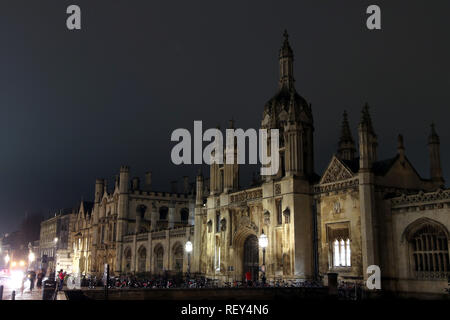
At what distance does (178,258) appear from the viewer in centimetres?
5616

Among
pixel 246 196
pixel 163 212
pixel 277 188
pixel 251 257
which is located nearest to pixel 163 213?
pixel 163 212

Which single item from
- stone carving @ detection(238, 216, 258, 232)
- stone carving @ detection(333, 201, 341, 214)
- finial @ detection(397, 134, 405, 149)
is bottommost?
stone carving @ detection(238, 216, 258, 232)

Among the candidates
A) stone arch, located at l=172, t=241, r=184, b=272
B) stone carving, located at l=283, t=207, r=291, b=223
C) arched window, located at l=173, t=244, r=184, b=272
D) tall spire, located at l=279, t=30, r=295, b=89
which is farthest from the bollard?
arched window, located at l=173, t=244, r=184, b=272

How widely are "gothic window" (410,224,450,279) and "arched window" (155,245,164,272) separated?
117ft

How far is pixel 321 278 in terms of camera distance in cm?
3450

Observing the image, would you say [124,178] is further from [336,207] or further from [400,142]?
[400,142]

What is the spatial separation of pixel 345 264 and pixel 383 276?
2970 millimetres

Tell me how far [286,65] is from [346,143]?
350 inches

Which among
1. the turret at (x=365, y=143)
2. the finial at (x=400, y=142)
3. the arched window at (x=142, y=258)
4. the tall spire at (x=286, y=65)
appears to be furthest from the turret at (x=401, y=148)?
the arched window at (x=142, y=258)

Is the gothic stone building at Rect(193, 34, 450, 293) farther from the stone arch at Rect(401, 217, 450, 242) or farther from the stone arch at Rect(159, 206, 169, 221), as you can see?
A: the stone arch at Rect(159, 206, 169, 221)

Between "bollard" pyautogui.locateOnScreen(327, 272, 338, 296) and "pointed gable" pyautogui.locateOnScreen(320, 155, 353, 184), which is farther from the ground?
"pointed gable" pyautogui.locateOnScreen(320, 155, 353, 184)

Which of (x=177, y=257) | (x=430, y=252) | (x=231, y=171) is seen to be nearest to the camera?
(x=430, y=252)

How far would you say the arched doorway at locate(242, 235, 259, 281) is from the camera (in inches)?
1615
